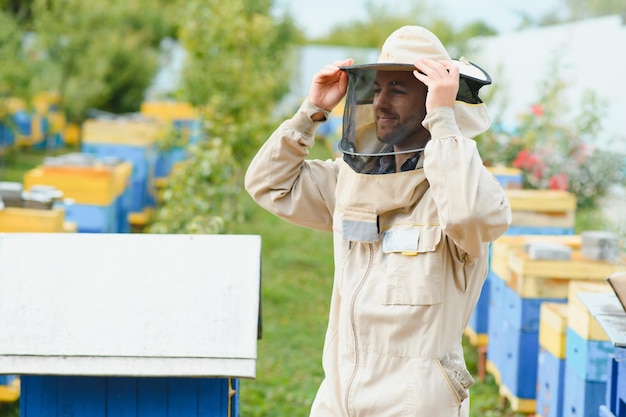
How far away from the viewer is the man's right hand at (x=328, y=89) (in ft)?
7.06

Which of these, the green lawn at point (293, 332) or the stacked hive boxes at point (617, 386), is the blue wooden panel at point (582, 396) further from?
the green lawn at point (293, 332)

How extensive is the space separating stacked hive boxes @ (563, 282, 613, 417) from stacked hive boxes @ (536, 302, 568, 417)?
128mm

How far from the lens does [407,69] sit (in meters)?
1.94

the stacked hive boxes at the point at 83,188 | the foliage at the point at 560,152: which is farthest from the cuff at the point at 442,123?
the foliage at the point at 560,152

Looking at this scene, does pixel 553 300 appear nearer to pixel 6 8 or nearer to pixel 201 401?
pixel 201 401

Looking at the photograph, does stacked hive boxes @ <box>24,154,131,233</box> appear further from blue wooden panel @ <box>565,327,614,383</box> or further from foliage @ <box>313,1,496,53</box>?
foliage @ <box>313,1,496,53</box>

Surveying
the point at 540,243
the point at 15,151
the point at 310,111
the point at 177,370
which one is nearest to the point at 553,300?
the point at 540,243

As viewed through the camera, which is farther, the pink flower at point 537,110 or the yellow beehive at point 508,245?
the pink flower at point 537,110

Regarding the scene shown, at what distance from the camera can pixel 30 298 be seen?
204 centimetres

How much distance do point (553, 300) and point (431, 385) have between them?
2109 millimetres

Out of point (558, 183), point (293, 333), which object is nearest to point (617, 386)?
point (293, 333)

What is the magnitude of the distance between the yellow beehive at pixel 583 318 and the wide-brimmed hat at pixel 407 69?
1078 millimetres

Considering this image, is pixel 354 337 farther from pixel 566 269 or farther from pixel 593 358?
pixel 566 269

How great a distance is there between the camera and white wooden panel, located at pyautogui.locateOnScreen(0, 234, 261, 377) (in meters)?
1.96
